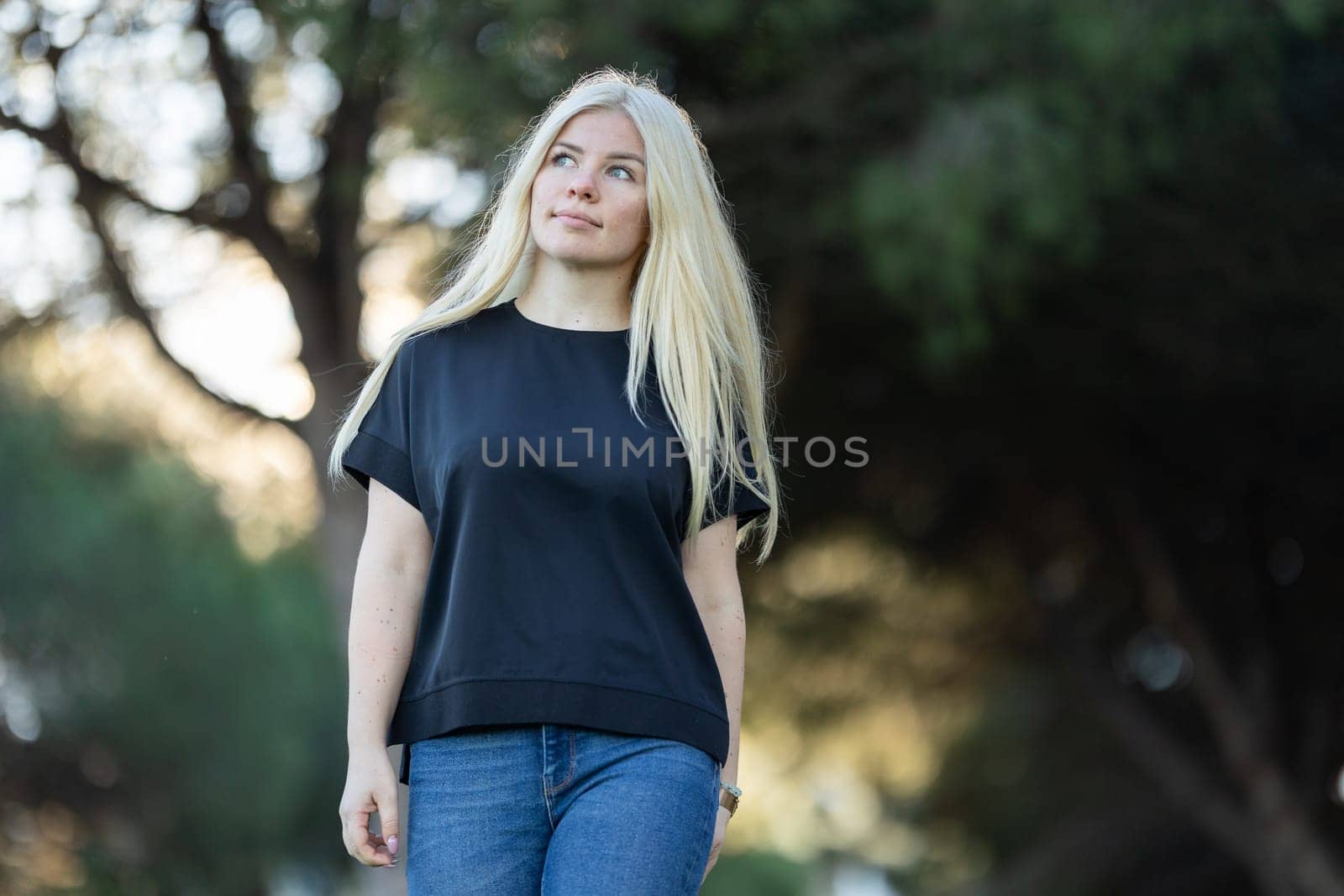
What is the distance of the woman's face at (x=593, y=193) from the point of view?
221 centimetres

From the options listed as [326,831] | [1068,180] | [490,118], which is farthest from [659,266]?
[326,831]

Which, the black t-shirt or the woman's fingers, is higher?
the black t-shirt

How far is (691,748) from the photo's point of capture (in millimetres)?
1981

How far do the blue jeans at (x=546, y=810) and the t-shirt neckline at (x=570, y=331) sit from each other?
58 cm

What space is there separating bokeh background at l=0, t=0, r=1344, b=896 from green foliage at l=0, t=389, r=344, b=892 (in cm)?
3

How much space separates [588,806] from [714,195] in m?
0.96

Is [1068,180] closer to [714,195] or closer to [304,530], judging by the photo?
[714,195]

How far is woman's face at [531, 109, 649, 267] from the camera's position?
2.21 meters

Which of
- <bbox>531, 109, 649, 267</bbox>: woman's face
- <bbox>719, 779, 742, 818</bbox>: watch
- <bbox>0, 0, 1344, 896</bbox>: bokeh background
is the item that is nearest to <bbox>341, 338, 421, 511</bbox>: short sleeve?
<bbox>531, 109, 649, 267</bbox>: woman's face

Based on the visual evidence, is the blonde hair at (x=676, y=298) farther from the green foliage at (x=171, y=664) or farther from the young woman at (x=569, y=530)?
the green foliage at (x=171, y=664)

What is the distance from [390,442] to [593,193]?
0.47m

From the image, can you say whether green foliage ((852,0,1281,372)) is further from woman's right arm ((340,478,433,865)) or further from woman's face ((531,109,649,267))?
woman's right arm ((340,478,433,865))

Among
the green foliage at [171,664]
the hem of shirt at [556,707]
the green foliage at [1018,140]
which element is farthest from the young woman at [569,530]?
the green foliage at [171,664]

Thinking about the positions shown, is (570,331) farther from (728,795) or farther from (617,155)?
(728,795)
